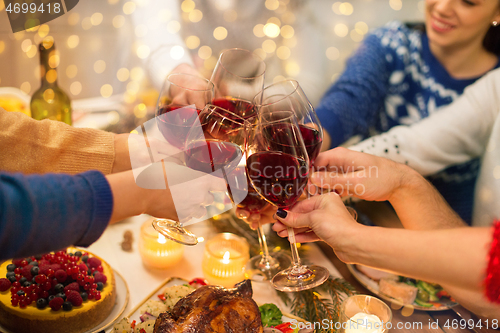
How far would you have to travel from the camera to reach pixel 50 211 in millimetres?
592

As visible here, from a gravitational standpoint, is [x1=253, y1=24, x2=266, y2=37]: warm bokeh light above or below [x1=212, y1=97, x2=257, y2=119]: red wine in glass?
above

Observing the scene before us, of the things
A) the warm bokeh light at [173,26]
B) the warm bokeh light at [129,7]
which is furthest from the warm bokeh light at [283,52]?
the warm bokeh light at [129,7]

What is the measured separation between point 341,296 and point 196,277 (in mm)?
443

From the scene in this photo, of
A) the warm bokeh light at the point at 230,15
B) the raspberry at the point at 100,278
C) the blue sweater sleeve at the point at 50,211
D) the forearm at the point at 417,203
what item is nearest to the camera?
the blue sweater sleeve at the point at 50,211

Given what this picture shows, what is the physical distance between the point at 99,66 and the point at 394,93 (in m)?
2.26

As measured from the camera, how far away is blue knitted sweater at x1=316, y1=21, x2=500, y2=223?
1.67 metres

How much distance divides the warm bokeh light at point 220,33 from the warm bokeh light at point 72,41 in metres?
1.05

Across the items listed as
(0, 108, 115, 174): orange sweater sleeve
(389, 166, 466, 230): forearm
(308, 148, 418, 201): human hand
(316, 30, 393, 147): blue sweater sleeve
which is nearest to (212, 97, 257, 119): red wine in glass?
(308, 148, 418, 201): human hand

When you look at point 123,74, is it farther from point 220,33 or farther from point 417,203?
point 417,203

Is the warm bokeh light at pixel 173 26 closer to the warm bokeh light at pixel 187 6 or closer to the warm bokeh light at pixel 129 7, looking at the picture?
the warm bokeh light at pixel 187 6

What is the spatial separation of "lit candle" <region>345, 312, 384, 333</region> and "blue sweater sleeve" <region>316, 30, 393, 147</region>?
36.6 inches

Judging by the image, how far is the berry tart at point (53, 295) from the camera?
0.84m

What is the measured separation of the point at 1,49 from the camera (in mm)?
2496

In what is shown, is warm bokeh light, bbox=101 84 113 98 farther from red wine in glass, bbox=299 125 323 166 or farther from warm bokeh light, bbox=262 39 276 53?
red wine in glass, bbox=299 125 323 166
